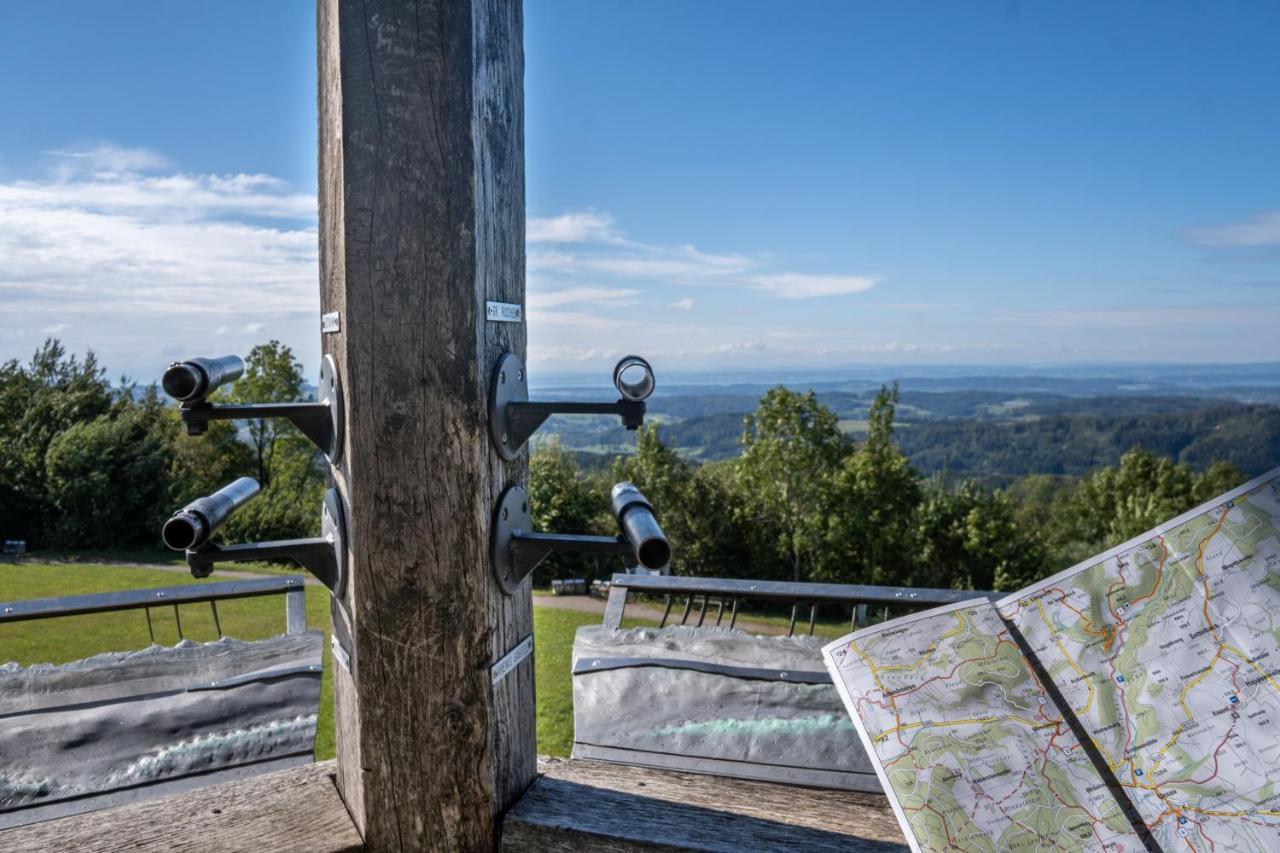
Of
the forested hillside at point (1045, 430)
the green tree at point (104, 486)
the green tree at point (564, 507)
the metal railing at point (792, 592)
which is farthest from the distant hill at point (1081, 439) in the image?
the metal railing at point (792, 592)

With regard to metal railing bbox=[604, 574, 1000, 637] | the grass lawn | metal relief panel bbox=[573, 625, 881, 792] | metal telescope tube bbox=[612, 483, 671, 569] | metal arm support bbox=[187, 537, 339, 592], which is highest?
metal telescope tube bbox=[612, 483, 671, 569]

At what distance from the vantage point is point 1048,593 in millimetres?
1335

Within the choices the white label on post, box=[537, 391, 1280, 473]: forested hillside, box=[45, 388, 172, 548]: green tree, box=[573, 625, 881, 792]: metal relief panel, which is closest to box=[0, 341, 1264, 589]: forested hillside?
box=[45, 388, 172, 548]: green tree

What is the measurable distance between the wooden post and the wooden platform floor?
104 mm

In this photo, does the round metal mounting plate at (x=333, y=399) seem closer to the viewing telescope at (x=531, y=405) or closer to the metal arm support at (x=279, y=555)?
the metal arm support at (x=279, y=555)

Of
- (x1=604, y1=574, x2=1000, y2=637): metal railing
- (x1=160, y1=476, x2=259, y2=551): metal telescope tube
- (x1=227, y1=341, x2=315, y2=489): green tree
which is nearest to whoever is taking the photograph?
(x1=160, y1=476, x2=259, y2=551): metal telescope tube

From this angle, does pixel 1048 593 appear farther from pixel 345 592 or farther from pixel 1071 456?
pixel 1071 456

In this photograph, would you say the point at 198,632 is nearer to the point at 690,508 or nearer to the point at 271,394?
the point at 271,394

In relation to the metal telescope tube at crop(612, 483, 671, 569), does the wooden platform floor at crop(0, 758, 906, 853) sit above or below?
below

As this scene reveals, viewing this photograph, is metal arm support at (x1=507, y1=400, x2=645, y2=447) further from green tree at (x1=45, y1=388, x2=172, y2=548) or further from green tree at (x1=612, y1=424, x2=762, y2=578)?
green tree at (x1=45, y1=388, x2=172, y2=548)

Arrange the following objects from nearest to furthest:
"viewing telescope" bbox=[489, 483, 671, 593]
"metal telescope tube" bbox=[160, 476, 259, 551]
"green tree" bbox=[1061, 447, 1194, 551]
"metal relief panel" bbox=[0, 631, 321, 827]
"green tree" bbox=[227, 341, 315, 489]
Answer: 1. "metal telescope tube" bbox=[160, 476, 259, 551]
2. "viewing telescope" bbox=[489, 483, 671, 593]
3. "metal relief panel" bbox=[0, 631, 321, 827]
4. "green tree" bbox=[227, 341, 315, 489]
5. "green tree" bbox=[1061, 447, 1194, 551]

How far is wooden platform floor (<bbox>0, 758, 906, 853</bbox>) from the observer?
59.8 inches

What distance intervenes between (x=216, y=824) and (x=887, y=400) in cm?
2276

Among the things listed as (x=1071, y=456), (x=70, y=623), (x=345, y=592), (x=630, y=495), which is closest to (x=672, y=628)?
(x=630, y=495)
